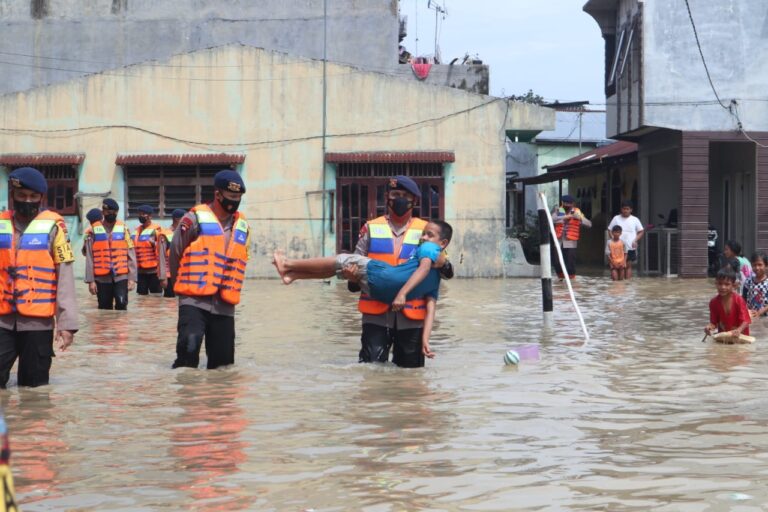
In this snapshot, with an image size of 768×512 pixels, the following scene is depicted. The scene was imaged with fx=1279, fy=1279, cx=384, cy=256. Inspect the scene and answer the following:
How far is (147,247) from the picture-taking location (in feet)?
75.8

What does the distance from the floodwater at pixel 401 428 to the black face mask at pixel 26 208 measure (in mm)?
1270

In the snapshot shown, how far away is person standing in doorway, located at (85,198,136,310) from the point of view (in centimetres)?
1811

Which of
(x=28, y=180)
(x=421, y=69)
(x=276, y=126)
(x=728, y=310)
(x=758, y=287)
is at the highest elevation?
(x=421, y=69)

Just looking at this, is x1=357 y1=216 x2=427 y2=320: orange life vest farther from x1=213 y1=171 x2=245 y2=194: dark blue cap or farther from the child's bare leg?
x1=213 y1=171 x2=245 y2=194: dark blue cap

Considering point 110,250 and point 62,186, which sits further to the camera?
point 62,186

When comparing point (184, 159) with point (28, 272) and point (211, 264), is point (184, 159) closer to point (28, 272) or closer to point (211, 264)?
point (211, 264)

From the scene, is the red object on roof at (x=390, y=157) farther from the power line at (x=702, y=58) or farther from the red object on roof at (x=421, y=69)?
the red object on roof at (x=421, y=69)

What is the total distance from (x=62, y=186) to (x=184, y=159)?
9.79 feet

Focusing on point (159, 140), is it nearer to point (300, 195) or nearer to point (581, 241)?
point (300, 195)

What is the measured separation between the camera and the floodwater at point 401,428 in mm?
5859

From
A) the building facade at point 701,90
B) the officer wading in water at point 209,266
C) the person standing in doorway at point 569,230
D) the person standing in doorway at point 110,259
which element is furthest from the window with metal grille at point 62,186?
the officer wading in water at point 209,266

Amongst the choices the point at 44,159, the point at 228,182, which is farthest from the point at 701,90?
the point at 228,182

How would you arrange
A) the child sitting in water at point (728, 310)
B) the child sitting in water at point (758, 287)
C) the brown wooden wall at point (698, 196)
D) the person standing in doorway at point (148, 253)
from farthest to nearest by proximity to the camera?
the brown wooden wall at point (698, 196)
the person standing in doorway at point (148, 253)
the child sitting in water at point (758, 287)
the child sitting in water at point (728, 310)

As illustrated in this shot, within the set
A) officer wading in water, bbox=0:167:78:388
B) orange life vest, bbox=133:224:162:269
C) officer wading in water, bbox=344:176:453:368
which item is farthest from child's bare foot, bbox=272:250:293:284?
orange life vest, bbox=133:224:162:269
